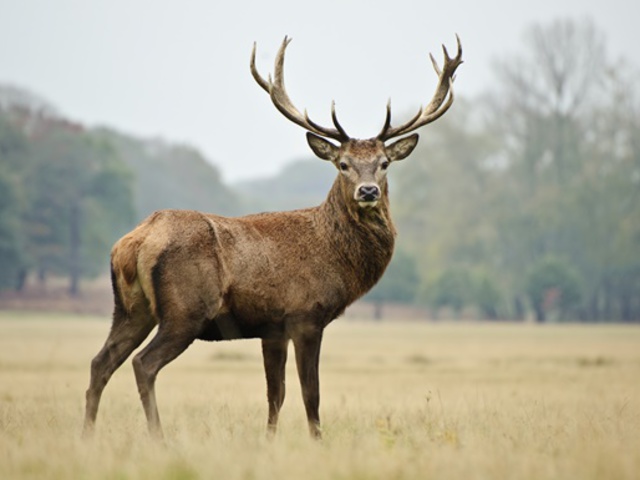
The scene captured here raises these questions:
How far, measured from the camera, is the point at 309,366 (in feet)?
31.7

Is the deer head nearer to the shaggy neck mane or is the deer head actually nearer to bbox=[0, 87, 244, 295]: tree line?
the shaggy neck mane

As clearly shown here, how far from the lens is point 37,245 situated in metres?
71.1

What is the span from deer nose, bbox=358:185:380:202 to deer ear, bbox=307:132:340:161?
2.46ft

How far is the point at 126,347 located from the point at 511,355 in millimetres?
21967

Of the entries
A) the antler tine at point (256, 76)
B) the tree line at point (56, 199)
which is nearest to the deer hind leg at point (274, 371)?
the antler tine at point (256, 76)

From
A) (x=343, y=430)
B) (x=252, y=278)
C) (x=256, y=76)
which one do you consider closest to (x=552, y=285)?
(x=256, y=76)

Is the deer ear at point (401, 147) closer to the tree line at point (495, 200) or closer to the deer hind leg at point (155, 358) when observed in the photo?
the deer hind leg at point (155, 358)

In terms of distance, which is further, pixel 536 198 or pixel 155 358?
pixel 536 198

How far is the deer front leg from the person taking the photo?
955 cm

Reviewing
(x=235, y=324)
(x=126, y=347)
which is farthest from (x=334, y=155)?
(x=126, y=347)

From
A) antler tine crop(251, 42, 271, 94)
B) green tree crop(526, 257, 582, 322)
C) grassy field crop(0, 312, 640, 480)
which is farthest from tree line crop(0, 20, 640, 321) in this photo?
antler tine crop(251, 42, 271, 94)

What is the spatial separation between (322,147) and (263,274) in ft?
5.02

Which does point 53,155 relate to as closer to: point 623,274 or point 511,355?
point 623,274

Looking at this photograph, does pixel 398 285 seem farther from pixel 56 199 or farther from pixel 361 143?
pixel 361 143
